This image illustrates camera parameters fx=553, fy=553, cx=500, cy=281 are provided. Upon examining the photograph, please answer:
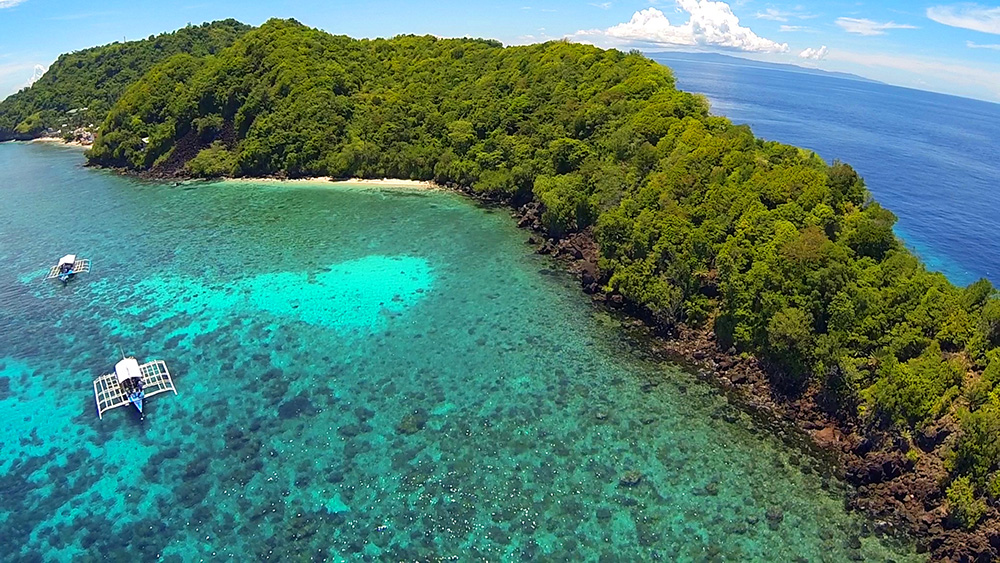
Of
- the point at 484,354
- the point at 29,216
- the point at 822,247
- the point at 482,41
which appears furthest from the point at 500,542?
the point at 482,41

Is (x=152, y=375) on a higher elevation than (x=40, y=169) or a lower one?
lower

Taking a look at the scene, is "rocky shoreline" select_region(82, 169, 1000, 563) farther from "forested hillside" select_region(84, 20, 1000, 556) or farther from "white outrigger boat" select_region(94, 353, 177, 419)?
"white outrigger boat" select_region(94, 353, 177, 419)

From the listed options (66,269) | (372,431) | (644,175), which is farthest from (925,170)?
(66,269)

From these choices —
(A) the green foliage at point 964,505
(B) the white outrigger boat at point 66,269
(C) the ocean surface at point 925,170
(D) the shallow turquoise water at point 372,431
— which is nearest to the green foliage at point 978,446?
(A) the green foliage at point 964,505

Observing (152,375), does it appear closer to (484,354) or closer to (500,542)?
(484,354)

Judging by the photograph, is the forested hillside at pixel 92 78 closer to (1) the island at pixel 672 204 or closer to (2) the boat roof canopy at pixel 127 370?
(1) the island at pixel 672 204

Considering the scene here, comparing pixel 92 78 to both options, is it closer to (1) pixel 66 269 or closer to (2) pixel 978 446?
(1) pixel 66 269

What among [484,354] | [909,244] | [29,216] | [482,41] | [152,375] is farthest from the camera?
[482,41]
